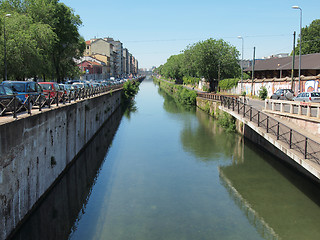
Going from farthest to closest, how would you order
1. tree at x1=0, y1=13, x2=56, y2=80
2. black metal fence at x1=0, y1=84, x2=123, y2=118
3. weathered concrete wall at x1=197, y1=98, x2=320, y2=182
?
tree at x1=0, y1=13, x2=56, y2=80 < weathered concrete wall at x1=197, y1=98, x2=320, y2=182 < black metal fence at x1=0, y1=84, x2=123, y2=118

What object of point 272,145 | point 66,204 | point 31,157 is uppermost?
point 31,157

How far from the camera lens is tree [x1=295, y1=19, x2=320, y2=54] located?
7012 cm

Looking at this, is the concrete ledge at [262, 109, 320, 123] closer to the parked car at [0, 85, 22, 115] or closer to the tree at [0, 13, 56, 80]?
the parked car at [0, 85, 22, 115]

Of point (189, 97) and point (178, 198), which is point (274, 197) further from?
point (189, 97)

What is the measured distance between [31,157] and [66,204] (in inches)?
134

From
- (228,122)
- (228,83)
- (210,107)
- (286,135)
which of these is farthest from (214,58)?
(286,135)

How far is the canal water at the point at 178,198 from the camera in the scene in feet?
43.0

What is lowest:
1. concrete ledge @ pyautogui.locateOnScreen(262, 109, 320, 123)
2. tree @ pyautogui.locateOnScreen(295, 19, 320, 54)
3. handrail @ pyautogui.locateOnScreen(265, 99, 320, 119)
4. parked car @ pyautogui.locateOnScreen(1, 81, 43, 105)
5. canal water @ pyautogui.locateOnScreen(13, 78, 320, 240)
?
canal water @ pyautogui.locateOnScreen(13, 78, 320, 240)

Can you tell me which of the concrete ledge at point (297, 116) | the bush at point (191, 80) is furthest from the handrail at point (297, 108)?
the bush at point (191, 80)

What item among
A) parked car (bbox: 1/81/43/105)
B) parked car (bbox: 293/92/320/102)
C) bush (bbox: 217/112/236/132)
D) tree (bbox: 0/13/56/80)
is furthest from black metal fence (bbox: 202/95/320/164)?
tree (bbox: 0/13/56/80)

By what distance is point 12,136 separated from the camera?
37.8 feet

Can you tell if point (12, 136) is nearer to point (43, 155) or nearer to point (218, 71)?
point (43, 155)

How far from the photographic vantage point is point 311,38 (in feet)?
237

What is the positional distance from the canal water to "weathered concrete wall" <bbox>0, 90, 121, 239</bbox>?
0.82 m
